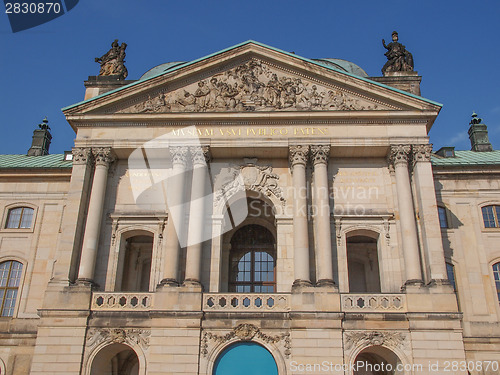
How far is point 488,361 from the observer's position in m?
→ 28.2

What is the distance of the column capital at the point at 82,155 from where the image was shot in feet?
95.5

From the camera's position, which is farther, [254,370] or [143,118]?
[143,118]

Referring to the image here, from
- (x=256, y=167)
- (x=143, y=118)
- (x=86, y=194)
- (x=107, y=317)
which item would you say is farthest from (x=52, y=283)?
(x=256, y=167)

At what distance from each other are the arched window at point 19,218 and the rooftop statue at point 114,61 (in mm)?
9761

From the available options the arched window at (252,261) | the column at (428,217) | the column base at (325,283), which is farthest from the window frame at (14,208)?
the column at (428,217)

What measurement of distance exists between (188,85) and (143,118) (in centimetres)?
321

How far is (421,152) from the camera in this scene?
2864 cm

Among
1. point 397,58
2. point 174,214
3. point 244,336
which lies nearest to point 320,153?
point 174,214

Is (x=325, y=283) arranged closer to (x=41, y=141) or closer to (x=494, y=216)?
(x=494, y=216)

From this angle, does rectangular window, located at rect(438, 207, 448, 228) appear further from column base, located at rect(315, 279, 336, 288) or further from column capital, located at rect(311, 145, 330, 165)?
column base, located at rect(315, 279, 336, 288)

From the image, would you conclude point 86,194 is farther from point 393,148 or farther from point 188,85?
point 393,148

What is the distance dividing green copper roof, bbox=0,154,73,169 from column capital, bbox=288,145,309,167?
571 inches

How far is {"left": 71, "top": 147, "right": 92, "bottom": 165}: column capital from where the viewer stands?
29.1 metres

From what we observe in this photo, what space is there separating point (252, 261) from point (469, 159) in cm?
1633
